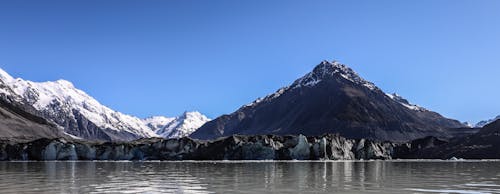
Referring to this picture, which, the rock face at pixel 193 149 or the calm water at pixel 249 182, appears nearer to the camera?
the calm water at pixel 249 182

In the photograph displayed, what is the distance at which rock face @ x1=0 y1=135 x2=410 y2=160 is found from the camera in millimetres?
173125

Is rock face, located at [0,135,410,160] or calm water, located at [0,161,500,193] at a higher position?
calm water, located at [0,161,500,193]

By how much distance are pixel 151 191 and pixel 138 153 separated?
490 ft

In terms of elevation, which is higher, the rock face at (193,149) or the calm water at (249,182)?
the calm water at (249,182)

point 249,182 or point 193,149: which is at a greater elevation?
point 249,182

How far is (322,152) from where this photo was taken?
174875 mm

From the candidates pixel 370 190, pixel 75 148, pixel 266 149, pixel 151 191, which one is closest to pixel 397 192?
pixel 370 190

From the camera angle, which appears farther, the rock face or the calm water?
the rock face

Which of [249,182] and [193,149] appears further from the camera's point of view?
[193,149]

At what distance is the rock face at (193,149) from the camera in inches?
6816

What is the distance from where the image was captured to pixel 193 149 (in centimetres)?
18062

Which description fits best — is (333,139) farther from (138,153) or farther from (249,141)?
(138,153)

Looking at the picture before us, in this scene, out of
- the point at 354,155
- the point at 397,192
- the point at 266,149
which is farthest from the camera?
the point at 354,155

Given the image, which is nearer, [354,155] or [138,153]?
[138,153]
